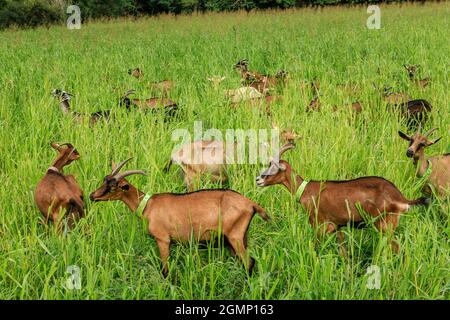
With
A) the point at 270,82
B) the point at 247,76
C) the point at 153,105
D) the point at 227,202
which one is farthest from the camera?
the point at 247,76

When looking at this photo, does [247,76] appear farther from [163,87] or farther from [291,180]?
[291,180]

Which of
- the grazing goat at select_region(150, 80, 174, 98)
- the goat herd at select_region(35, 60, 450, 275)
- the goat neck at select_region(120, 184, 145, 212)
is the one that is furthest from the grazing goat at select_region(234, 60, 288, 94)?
the goat neck at select_region(120, 184, 145, 212)

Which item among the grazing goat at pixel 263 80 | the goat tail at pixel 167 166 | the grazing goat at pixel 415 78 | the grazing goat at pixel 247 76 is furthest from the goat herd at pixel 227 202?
the grazing goat at pixel 247 76

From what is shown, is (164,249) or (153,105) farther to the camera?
(153,105)

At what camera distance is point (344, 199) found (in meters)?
2.41

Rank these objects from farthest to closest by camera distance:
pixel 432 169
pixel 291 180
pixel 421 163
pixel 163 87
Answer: pixel 163 87 < pixel 421 163 < pixel 432 169 < pixel 291 180

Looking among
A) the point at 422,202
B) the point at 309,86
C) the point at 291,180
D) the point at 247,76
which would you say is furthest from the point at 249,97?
the point at 422,202

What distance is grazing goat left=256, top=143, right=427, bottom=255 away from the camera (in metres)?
2.34

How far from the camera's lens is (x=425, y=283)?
2266 millimetres

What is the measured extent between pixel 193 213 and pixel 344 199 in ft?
2.34

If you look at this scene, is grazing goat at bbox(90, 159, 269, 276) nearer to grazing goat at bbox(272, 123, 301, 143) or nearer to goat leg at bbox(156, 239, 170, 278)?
goat leg at bbox(156, 239, 170, 278)

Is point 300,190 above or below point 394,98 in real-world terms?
below

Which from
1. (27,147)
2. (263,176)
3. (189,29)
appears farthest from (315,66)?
(189,29)

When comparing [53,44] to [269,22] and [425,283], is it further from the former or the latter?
[425,283]
